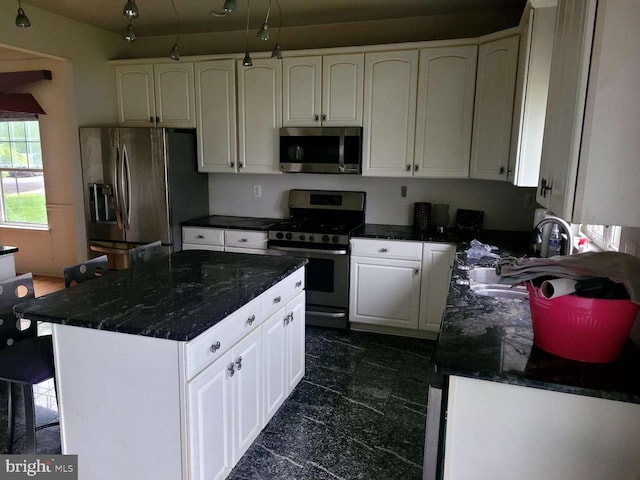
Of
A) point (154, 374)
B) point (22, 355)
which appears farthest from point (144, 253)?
point (154, 374)

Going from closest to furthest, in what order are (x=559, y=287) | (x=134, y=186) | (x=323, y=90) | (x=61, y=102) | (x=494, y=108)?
(x=559, y=287) → (x=494, y=108) → (x=323, y=90) → (x=134, y=186) → (x=61, y=102)

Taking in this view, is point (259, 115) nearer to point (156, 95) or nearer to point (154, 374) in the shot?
point (156, 95)

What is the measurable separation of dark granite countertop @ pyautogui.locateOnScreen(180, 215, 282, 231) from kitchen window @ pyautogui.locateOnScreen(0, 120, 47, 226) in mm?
2481

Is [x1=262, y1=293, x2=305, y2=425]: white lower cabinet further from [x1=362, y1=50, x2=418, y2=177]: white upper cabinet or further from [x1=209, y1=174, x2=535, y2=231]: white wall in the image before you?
[x1=209, y1=174, x2=535, y2=231]: white wall

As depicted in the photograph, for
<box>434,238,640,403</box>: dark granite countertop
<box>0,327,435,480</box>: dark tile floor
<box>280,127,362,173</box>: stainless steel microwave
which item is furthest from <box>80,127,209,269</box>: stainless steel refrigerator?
<box>434,238,640,403</box>: dark granite countertop

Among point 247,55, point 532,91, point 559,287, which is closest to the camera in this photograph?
point 559,287

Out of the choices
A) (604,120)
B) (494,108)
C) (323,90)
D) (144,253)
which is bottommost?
(144,253)

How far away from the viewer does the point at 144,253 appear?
2.84 metres

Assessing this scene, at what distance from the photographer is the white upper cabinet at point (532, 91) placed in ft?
8.34

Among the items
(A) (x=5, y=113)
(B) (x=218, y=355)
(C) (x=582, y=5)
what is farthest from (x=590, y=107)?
(A) (x=5, y=113)

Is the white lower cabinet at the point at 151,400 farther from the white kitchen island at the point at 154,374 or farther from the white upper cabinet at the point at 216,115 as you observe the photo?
the white upper cabinet at the point at 216,115

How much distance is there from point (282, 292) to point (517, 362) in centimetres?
135

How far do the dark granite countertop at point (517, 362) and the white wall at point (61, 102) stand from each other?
12.6 ft

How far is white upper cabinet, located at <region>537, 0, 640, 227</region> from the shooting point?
110 centimetres
